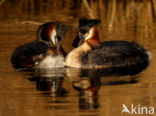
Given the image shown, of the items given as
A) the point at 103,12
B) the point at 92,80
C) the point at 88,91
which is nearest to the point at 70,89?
the point at 88,91

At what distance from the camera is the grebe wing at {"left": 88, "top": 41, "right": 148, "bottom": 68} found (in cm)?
1055

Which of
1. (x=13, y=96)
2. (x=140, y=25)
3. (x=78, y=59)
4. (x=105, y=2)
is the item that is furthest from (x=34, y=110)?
(x=105, y=2)

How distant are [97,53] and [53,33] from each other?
101cm

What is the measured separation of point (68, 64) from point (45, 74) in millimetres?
980

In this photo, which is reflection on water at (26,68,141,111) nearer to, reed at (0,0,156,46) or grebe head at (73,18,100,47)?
grebe head at (73,18,100,47)

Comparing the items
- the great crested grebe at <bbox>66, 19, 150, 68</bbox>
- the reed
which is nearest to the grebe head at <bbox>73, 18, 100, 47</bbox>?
the great crested grebe at <bbox>66, 19, 150, 68</bbox>

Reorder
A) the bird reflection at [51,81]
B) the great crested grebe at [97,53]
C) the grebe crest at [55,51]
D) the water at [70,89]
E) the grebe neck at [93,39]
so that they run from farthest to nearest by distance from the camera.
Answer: the grebe neck at [93,39] → the great crested grebe at [97,53] → the grebe crest at [55,51] → the bird reflection at [51,81] → the water at [70,89]

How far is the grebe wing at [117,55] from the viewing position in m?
10.5

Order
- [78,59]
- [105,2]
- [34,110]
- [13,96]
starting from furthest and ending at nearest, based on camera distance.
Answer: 1. [105,2]
2. [78,59]
3. [13,96]
4. [34,110]

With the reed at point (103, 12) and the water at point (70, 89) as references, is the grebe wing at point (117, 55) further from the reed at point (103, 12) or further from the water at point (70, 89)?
the reed at point (103, 12)

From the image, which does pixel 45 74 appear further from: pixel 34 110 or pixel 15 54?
pixel 34 110

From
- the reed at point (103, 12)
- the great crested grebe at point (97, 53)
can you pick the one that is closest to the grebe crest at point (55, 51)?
the great crested grebe at point (97, 53)

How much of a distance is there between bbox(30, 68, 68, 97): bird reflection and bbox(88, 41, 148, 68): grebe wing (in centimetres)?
77

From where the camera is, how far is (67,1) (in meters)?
23.2
